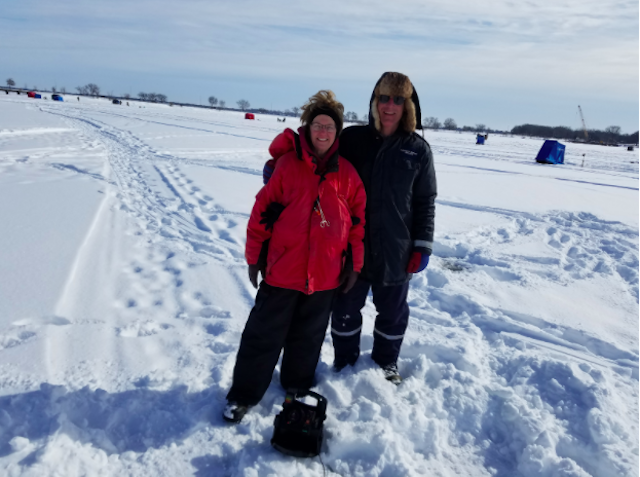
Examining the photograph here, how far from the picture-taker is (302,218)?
2045 millimetres

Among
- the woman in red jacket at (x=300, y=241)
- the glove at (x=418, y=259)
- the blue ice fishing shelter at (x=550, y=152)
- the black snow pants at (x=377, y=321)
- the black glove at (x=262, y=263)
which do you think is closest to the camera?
the woman in red jacket at (x=300, y=241)

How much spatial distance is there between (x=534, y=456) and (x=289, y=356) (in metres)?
1.30

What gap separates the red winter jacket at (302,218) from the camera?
2047mm

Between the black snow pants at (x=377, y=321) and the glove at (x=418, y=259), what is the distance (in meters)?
0.13

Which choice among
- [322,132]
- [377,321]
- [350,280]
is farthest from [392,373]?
[322,132]

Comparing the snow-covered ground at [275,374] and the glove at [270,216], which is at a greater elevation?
the glove at [270,216]

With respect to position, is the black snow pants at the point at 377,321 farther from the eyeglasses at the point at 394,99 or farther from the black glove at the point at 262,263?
the eyeglasses at the point at 394,99

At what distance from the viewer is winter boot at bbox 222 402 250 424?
6.93ft

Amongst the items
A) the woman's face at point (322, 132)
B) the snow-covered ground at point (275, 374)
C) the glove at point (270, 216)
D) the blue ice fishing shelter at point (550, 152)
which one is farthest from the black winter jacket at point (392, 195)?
the blue ice fishing shelter at point (550, 152)

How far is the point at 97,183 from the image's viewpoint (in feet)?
23.6

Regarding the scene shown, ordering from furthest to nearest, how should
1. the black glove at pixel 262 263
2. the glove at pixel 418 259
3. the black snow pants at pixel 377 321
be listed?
the black snow pants at pixel 377 321
the glove at pixel 418 259
the black glove at pixel 262 263

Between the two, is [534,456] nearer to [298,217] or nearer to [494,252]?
[298,217]

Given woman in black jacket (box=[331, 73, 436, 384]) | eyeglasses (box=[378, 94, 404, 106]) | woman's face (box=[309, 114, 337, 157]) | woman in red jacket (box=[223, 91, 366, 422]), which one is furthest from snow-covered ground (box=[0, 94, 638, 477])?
eyeglasses (box=[378, 94, 404, 106])

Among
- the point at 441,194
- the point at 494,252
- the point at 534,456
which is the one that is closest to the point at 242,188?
the point at 441,194
